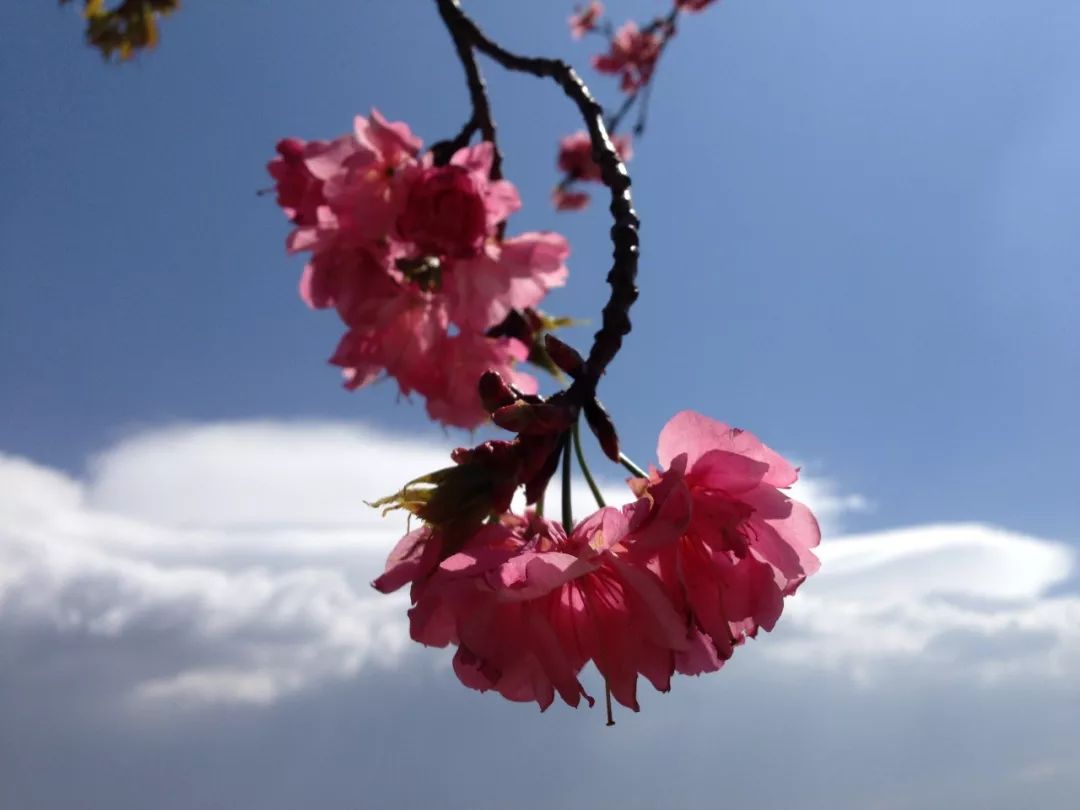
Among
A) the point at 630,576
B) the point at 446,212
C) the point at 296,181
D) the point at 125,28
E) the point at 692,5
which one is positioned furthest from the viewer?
the point at 692,5

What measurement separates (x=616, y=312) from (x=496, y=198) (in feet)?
1.46

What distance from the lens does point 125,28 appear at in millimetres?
1412

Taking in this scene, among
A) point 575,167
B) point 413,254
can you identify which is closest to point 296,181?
point 413,254

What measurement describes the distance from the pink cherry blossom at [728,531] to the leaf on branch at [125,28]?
125 cm

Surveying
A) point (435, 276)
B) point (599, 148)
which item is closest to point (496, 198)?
point (435, 276)

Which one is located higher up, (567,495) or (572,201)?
(572,201)

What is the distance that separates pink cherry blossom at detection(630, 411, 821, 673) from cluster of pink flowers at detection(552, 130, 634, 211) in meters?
3.79

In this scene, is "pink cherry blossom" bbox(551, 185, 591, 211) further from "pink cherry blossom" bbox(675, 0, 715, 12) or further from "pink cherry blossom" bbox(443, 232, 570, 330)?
"pink cherry blossom" bbox(443, 232, 570, 330)

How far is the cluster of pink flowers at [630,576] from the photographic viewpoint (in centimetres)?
51

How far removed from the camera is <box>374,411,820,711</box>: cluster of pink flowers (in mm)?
514

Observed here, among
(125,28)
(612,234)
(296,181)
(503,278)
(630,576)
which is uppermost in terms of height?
(125,28)

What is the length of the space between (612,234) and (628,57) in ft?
14.8

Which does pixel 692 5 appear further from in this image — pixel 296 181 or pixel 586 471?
pixel 586 471

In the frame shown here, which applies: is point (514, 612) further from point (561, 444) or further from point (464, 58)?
point (464, 58)
